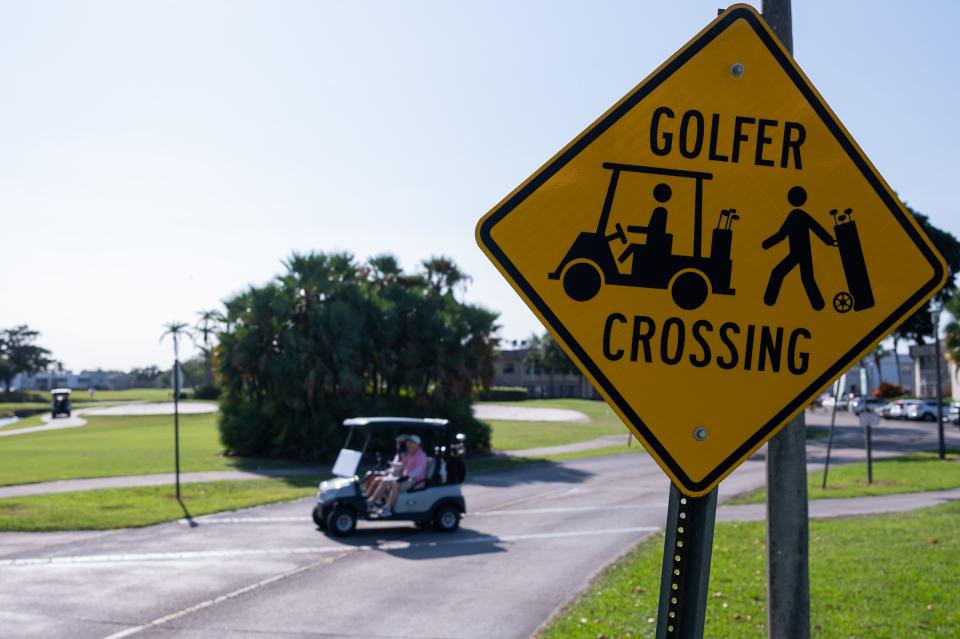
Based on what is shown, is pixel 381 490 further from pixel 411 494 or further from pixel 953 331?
pixel 953 331

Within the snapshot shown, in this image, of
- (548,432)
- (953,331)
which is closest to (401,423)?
(548,432)

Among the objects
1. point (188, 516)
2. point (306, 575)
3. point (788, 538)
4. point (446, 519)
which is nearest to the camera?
point (788, 538)

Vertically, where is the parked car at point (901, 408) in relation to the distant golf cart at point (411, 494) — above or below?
below

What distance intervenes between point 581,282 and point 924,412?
74.1 metres

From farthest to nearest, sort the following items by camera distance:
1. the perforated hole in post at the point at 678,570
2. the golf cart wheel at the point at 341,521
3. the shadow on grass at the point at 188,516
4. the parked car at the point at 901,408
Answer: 1. the parked car at the point at 901,408
2. the shadow on grass at the point at 188,516
3. the golf cart wheel at the point at 341,521
4. the perforated hole in post at the point at 678,570

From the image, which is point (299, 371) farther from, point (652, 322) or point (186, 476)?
point (652, 322)

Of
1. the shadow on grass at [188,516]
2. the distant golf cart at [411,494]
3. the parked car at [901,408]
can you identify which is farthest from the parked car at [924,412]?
the shadow on grass at [188,516]

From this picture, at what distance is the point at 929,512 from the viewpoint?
19.0 m

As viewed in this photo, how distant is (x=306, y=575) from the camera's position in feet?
43.3

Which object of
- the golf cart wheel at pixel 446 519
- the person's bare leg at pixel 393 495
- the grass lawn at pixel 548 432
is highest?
the person's bare leg at pixel 393 495

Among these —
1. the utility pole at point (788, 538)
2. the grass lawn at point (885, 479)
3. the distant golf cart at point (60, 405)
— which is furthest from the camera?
the distant golf cart at point (60, 405)

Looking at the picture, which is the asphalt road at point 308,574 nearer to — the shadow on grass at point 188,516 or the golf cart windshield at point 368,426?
the shadow on grass at point 188,516

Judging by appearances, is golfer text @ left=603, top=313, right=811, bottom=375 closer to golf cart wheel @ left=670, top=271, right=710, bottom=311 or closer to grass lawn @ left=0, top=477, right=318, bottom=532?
golf cart wheel @ left=670, top=271, right=710, bottom=311

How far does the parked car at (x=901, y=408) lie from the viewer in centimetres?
7200
